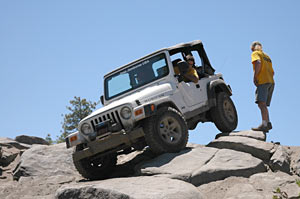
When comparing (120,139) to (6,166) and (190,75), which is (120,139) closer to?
(190,75)

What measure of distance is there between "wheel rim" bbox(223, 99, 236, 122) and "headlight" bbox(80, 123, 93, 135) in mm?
3718

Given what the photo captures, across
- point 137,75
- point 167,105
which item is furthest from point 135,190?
point 137,75

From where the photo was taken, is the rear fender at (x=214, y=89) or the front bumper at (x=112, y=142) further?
the rear fender at (x=214, y=89)

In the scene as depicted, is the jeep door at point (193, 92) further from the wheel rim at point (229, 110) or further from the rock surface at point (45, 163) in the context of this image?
the rock surface at point (45, 163)

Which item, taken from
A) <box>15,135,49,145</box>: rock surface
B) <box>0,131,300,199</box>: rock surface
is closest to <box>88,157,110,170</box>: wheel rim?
<box>0,131,300,199</box>: rock surface

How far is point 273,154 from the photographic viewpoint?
8367 millimetres

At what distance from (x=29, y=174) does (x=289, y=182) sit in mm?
5683

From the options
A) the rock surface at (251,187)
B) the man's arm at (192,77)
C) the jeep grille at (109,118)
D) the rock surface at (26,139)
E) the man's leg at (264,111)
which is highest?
the man's arm at (192,77)

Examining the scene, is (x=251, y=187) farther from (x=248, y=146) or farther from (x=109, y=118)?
(x=109, y=118)

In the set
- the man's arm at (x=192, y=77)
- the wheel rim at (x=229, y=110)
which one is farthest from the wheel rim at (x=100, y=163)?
the wheel rim at (x=229, y=110)

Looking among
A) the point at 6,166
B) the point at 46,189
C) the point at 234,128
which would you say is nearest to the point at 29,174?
the point at 46,189

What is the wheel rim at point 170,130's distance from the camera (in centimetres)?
782

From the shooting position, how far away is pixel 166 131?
7875 millimetres

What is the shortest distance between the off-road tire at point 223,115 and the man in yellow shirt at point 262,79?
0.61m
